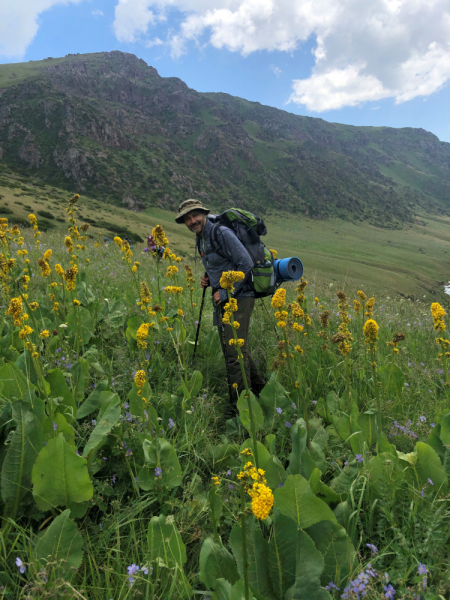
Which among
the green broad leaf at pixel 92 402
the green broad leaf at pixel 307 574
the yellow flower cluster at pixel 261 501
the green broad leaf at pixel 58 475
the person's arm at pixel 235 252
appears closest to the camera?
the yellow flower cluster at pixel 261 501

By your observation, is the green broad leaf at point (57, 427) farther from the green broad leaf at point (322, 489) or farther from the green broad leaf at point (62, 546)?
the green broad leaf at point (322, 489)

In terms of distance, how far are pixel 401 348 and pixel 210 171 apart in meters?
193

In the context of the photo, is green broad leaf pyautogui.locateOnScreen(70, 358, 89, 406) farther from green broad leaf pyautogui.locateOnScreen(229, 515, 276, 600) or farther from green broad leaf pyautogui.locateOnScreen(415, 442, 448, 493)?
green broad leaf pyautogui.locateOnScreen(415, 442, 448, 493)

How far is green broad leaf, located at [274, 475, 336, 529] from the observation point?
1.57m

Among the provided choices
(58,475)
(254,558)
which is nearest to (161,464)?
(58,475)

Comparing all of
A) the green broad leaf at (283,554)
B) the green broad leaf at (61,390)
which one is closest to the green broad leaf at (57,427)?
the green broad leaf at (61,390)

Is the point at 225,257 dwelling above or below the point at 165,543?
above

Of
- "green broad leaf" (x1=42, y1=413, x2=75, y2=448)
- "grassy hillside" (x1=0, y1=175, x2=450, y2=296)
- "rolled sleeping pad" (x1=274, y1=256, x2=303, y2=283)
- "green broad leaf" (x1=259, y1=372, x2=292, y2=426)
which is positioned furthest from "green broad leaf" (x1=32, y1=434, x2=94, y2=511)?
"grassy hillside" (x1=0, y1=175, x2=450, y2=296)

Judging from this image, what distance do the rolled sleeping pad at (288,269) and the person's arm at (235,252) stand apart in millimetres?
652

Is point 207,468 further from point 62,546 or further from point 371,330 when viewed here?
point 371,330

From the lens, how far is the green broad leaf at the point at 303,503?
1.57 meters

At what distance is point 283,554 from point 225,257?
9.54ft

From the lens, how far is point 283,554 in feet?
4.82

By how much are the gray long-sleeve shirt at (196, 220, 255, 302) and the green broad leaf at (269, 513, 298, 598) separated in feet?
7.62
